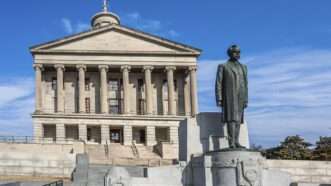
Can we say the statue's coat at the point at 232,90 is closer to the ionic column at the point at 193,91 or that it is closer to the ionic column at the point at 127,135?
the ionic column at the point at 127,135

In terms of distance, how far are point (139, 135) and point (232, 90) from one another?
5533 centimetres

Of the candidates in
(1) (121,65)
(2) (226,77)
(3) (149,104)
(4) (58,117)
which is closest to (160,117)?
(3) (149,104)

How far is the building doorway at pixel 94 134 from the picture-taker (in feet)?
229

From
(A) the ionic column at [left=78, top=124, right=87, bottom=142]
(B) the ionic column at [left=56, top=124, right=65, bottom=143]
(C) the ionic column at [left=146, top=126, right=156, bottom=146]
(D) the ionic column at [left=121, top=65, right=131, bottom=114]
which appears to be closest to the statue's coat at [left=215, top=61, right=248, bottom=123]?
(C) the ionic column at [left=146, top=126, right=156, bottom=146]

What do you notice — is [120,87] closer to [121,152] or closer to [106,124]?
[106,124]

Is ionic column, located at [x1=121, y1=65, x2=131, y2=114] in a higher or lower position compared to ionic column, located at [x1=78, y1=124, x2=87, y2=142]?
higher

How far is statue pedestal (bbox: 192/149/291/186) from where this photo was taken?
15.7m

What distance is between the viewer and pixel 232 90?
1659 cm

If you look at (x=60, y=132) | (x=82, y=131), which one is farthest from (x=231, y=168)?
(x=60, y=132)

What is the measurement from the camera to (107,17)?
84188 mm

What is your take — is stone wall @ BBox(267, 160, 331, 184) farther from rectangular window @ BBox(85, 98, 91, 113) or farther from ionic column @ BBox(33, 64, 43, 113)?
rectangular window @ BBox(85, 98, 91, 113)

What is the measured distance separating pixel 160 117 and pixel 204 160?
53.8 meters

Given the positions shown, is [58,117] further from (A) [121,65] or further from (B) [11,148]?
(B) [11,148]

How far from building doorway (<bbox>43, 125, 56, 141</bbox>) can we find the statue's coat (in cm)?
5430
